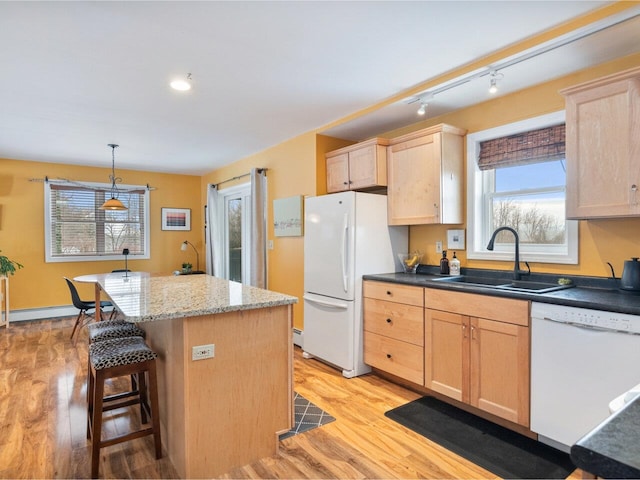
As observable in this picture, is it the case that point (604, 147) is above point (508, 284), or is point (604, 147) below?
above

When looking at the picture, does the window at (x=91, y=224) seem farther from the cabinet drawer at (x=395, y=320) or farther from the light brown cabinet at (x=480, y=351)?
the light brown cabinet at (x=480, y=351)

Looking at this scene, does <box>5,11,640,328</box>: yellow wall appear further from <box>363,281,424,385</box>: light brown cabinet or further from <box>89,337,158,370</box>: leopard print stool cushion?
<box>89,337,158,370</box>: leopard print stool cushion

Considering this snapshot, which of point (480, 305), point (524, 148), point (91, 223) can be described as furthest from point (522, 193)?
point (91, 223)

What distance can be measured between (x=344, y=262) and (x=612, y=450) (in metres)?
2.74

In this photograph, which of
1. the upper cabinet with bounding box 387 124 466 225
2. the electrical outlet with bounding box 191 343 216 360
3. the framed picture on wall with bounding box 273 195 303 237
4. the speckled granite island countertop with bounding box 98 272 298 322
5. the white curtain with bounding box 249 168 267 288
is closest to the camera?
the speckled granite island countertop with bounding box 98 272 298 322

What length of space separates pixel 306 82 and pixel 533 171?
6.08 feet

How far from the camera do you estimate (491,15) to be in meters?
1.98

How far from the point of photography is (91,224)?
599 centimetres

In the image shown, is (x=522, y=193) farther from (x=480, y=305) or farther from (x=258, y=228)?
(x=258, y=228)

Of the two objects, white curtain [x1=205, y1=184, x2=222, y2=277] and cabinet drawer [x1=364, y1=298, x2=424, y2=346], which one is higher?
white curtain [x1=205, y1=184, x2=222, y2=277]

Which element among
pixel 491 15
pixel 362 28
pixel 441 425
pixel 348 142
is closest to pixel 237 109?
pixel 348 142

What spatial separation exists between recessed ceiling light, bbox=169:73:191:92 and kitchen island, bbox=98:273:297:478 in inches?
62.3

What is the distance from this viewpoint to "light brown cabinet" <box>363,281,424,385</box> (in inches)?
112

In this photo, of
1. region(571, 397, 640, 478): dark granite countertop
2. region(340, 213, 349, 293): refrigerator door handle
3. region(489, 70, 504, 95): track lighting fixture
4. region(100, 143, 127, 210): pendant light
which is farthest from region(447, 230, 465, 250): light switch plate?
region(100, 143, 127, 210): pendant light
